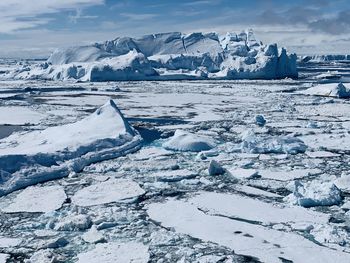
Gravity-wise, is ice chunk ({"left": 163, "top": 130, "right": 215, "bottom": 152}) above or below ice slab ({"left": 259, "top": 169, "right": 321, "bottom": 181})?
above

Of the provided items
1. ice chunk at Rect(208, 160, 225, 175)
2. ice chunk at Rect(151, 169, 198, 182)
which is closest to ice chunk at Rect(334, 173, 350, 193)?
ice chunk at Rect(208, 160, 225, 175)

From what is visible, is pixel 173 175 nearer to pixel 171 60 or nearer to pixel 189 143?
pixel 189 143

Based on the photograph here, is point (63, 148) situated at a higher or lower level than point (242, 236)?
higher

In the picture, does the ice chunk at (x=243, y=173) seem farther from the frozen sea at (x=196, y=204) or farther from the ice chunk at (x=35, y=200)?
the ice chunk at (x=35, y=200)

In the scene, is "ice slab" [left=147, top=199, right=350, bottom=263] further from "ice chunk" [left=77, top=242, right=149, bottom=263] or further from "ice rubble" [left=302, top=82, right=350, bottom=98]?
"ice rubble" [left=302, top=82, right=350, bottom=98]

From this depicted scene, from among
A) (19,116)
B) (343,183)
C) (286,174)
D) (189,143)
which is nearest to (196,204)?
(286,174)

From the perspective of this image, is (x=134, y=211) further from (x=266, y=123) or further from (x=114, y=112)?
(x=266, y=123)
